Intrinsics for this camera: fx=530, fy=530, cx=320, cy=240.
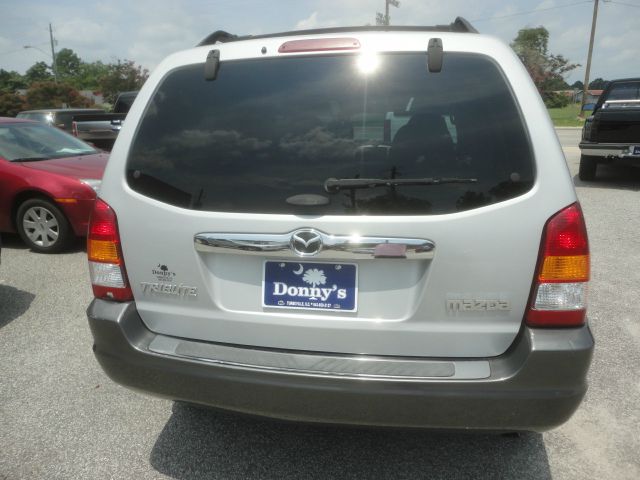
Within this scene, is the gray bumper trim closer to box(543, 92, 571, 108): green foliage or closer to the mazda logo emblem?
the mazda logo emblem

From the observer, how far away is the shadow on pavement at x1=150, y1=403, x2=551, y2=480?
236 centimetres

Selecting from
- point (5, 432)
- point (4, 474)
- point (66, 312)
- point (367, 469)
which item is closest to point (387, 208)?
point (367, 469)

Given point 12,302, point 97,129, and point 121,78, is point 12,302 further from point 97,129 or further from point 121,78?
point 121,78

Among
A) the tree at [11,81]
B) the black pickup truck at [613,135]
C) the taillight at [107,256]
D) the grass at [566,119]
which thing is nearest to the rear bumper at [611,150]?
the black pickup truck at [613,135]

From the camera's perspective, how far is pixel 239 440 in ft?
8.53

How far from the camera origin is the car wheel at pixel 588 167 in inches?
391

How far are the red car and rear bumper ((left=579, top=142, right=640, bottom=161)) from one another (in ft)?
26.9

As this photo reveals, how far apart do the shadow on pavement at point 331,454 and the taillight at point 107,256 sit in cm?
81

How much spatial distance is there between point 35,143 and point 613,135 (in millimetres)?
9123

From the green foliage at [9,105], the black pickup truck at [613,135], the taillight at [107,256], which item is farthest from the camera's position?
the green foliage at [9,105]

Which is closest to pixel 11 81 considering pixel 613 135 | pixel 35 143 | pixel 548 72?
pixel 548 72

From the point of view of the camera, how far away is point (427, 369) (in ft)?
6.20

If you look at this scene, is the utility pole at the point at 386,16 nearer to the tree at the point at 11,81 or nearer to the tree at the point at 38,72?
the tree at the point at 11,81

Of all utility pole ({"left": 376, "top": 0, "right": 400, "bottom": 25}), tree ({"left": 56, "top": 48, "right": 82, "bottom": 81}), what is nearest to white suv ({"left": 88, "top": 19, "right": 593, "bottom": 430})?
utility pole ({"left": 376, "top": 0, "right": 400, "bottom": 25})
